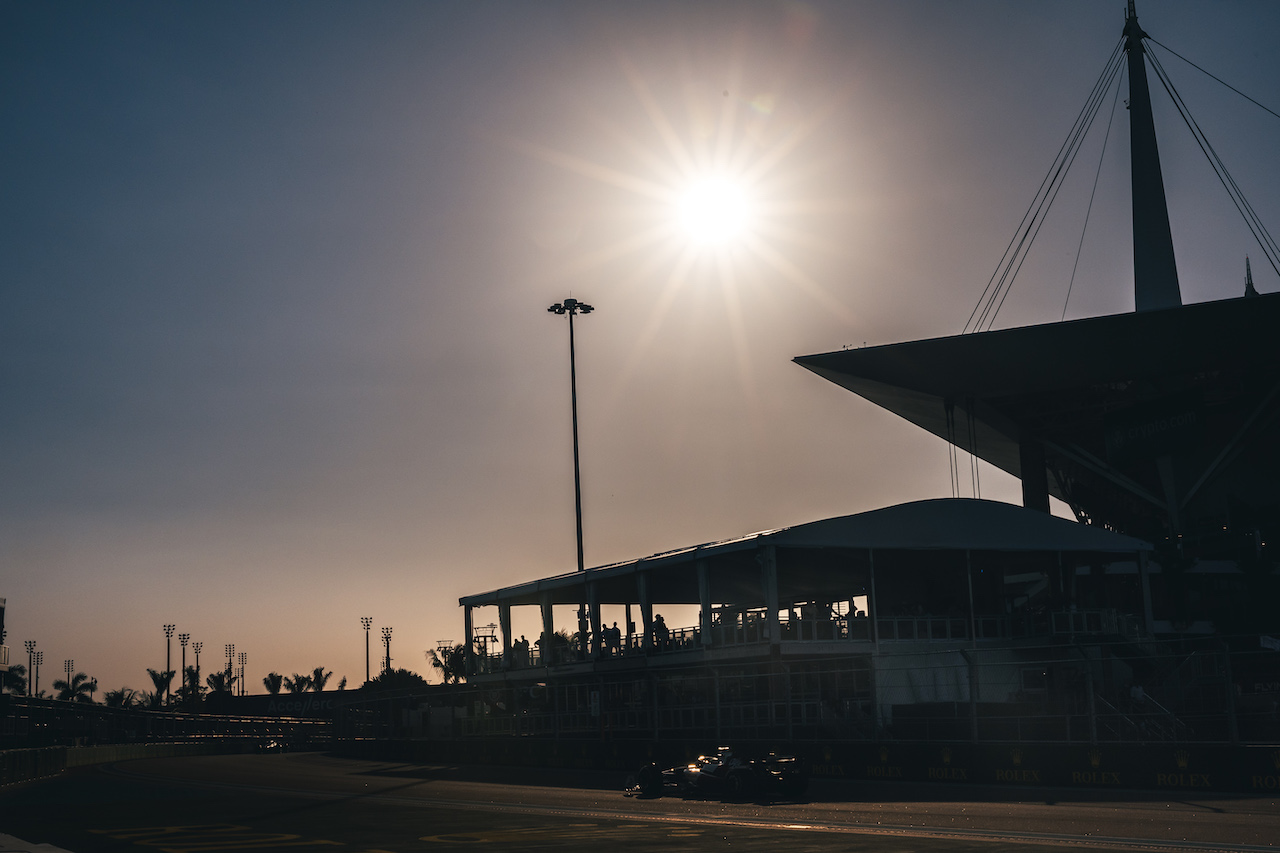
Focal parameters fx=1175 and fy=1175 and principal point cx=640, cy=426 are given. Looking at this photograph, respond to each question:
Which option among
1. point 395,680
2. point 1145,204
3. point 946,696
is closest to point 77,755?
point 946,696

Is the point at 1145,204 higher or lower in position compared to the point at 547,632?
higher

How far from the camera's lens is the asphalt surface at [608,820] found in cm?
1546

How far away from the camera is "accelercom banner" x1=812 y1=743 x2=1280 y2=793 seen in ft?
72.7

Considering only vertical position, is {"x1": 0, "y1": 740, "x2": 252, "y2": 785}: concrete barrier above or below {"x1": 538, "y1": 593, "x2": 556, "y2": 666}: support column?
below

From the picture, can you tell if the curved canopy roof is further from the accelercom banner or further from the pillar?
the accelercom banner

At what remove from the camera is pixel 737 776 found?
78.7ft

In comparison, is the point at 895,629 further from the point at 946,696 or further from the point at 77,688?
the point at 77,688

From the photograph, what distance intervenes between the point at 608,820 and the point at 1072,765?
10.9m

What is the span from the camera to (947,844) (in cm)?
1474

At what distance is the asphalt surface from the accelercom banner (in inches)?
37.0

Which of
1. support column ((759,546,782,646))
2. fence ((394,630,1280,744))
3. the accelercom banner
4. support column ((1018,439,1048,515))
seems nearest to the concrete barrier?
fence ((394,630,1280,744))

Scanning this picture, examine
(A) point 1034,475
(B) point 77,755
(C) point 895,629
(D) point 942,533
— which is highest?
(A) point 1034,475

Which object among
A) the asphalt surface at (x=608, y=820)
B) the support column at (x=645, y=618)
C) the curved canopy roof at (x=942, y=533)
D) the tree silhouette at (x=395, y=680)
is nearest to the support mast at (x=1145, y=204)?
the curved canopy roof at (x=942, y=533)

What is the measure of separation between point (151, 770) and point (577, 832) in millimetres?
33272
